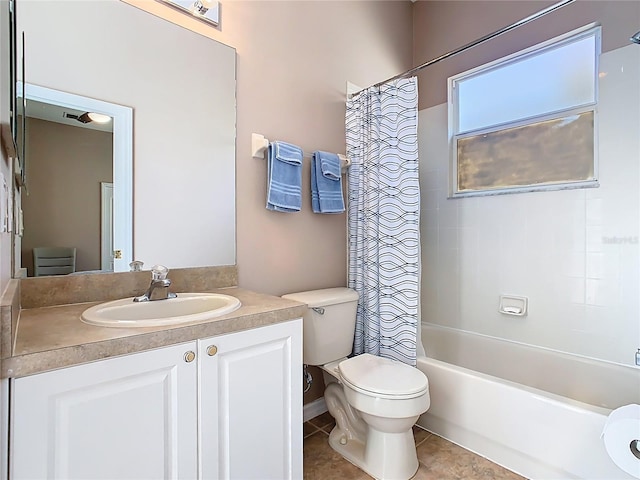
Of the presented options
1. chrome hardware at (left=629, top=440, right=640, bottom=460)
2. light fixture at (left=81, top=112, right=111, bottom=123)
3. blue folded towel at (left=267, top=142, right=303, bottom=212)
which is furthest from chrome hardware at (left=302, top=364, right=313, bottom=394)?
light fixture at (left=81, top=112, right=111, bottom=123)

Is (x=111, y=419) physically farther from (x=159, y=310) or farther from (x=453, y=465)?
(x=453, y=465)

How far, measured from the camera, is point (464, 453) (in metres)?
1.73

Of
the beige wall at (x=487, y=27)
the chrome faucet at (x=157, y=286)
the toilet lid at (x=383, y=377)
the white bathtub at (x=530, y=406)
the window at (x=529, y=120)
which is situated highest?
the beige wall at (x=487, y=27)

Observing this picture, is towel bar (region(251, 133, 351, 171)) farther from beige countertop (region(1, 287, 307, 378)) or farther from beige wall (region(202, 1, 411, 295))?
beige countertop (region(1, 287, 307, 378))

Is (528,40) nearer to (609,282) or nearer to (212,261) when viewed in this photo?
(609,282)

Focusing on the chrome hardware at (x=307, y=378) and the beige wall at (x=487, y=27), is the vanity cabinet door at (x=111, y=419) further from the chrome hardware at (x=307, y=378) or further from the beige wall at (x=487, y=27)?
the beige wall at (x=487, y=27)

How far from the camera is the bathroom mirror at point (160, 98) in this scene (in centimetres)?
127

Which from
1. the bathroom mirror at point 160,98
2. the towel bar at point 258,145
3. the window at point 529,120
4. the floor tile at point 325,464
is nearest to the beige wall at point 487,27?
the window at point 529,120

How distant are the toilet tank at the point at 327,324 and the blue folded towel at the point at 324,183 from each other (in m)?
0.49

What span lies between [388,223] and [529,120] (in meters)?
1.19

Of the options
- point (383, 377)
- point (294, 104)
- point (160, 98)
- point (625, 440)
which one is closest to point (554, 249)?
point (625, 440)

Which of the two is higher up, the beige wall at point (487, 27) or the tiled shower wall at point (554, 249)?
the beige wall at point (487, 27)

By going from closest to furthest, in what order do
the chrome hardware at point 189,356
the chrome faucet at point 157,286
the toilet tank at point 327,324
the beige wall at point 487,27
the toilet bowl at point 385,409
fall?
the chrome hardware at point 189,356 < the chrome faucet at point 157,286 < the toilet bowl at point 385,409 < the toilet tank at point 327,324 < the beige wall at point 487,27

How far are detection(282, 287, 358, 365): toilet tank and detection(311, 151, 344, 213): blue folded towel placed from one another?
1.62 ft
